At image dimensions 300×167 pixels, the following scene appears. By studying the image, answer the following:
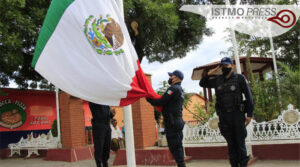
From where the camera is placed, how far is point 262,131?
232 inches

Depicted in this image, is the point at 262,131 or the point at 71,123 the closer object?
the point at 262,131

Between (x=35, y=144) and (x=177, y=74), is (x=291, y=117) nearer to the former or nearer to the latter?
(x=177, y=74)

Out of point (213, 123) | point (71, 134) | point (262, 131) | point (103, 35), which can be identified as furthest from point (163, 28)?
point (103, 35)

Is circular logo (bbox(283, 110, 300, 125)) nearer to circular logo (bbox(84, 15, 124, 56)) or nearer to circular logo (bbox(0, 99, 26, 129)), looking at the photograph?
circular logo (bbox(84, 15, 124, 56))

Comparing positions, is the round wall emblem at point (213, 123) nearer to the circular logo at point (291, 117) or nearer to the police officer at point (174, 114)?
the circular logo at point (291, 117)

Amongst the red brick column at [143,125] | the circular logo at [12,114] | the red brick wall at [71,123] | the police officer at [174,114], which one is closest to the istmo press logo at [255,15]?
the red brick column at [143,125]

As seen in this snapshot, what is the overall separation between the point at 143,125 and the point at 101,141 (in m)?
2.51

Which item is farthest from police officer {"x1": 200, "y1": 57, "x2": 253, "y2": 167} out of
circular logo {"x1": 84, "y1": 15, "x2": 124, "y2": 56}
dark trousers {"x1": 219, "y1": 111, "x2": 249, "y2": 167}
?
circular logo {"x1": 84, "y1": 15, "x2": 124, "y2": 56}

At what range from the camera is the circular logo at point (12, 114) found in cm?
1195

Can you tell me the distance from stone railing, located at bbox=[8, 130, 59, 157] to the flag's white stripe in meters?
6.48

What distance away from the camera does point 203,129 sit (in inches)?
256

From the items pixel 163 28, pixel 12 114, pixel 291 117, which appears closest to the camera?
pixel 291 117

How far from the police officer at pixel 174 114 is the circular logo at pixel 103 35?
97cm

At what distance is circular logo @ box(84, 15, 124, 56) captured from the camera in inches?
138
